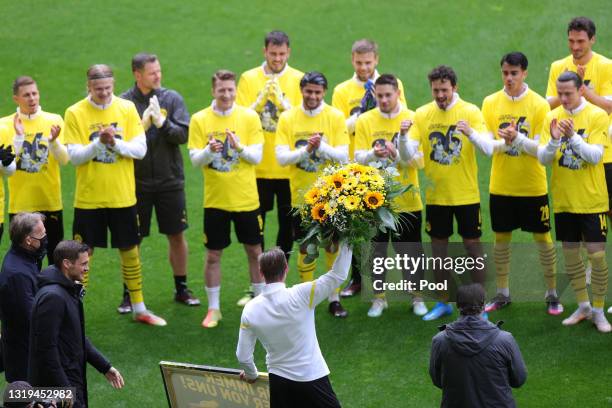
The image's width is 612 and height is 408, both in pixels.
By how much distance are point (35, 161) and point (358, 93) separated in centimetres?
334

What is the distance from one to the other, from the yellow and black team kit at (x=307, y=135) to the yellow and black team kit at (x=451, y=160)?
0.74m

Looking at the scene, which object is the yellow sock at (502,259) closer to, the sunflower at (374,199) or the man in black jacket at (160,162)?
the man in black jacket at (160,162)

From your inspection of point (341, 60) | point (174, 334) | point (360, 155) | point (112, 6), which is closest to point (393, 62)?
point (341, 60)

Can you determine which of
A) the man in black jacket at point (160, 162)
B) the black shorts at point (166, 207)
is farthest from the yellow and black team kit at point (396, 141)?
the black shorts at point (166, 207)

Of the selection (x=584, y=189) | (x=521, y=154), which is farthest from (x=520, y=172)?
(x=584, y=189)

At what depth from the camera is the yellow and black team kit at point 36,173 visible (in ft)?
33.0

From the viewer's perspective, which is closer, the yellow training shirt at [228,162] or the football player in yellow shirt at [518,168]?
the football player in yellow shirt at [518,168]

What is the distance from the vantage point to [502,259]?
10172mm

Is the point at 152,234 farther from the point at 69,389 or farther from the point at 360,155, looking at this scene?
the point at 69,389

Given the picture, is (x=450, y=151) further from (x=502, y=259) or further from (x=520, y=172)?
(x=502, y=259)

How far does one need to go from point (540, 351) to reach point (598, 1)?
9.23 m

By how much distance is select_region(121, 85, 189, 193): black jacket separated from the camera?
10.5 m

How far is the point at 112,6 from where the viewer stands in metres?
18.1

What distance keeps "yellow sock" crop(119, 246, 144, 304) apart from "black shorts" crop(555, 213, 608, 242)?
4.08 m
